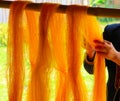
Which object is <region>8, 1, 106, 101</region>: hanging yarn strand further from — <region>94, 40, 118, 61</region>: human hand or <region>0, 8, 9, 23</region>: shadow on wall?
<region>0, 8, 9, 23</region>: shadow on wall

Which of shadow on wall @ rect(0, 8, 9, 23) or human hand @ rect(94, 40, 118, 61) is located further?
shadow on wall @ rect(0, 8, 9, 23)

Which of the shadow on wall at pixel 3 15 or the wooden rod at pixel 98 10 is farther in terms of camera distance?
the shadow on wall at pixel 3 15

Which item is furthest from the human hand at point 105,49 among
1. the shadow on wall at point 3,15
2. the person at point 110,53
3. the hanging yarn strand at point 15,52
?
the shadow on wall at point 3,15

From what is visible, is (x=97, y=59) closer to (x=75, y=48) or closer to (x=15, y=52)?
(x=75, y=48)

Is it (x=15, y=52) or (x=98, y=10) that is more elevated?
(x=98, y=10)

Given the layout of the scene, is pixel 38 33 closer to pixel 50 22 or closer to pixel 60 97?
pixel 50 22

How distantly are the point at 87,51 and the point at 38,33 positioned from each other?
0.42 feet

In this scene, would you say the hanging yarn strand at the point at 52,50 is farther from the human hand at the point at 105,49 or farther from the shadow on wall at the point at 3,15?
the shadow on wall at the point at 3,15

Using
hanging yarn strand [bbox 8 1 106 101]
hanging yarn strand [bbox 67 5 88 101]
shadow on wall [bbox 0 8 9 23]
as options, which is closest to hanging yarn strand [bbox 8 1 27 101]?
hanging yarn strand [bbox 8 1 106 101]

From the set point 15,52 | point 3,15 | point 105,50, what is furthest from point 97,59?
point 3,15

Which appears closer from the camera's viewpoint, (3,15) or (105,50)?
(105,50)

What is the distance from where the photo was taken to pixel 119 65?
68 centimetres

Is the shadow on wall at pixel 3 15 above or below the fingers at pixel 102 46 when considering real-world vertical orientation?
above

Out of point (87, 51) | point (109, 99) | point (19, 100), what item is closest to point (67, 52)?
point (87, 51)
